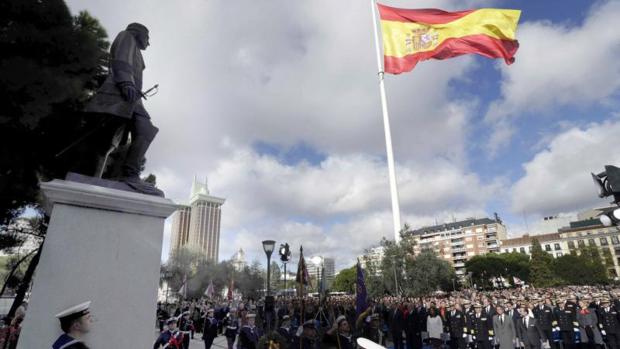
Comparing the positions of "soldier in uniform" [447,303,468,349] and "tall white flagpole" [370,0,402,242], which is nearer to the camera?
"soldier in uniform" [447,303,468,349]

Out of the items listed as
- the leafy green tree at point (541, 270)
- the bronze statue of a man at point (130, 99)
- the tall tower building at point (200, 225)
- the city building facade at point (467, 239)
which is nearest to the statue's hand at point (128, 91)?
the bronze statue of a man at point (130, 99)

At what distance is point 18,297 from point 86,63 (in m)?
7.49

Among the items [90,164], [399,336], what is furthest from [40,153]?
[399,336]

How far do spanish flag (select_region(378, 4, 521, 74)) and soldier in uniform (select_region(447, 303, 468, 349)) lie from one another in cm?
1026

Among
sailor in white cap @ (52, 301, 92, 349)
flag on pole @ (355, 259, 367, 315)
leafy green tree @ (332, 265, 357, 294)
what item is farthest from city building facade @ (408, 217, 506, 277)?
sailor in white cap @ (52, 301, 92, 349)

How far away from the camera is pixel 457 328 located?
13.4 m

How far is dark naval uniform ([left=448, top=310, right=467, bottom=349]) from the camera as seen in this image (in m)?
13.2

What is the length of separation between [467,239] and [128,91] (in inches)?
4796

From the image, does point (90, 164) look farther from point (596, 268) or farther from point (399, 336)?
point (596, 268)

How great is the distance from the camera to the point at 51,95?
7090 millimetres

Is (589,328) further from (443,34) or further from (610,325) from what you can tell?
(443,34)

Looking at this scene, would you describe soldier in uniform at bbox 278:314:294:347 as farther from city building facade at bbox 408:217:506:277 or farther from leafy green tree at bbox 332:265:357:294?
city building facade at bbox 408:217:506:277

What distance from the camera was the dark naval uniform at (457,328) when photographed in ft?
43.3

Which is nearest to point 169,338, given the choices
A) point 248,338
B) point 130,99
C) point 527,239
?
point 248,338
